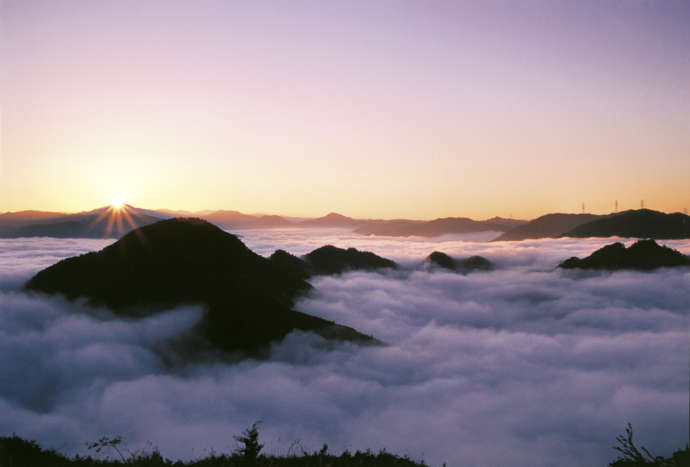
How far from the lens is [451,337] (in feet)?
487

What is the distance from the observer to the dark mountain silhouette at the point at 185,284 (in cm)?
8012

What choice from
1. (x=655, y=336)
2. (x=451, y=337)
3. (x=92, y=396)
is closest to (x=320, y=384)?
(x=92, y=396)

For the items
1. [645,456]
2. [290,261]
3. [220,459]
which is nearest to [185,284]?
[220,459]

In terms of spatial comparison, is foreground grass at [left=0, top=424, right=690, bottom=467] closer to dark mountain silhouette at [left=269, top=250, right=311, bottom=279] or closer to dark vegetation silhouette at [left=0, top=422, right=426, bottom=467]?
dark vegetation silhouette at [left=0, top=422, right=426, bottom=467]

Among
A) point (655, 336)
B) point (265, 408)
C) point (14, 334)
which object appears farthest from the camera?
point (655, 336)

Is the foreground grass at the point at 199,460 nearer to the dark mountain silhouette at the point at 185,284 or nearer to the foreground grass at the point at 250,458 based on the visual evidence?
the foreground grass at the point at 250,458

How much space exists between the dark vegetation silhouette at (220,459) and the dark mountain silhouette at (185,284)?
60.5 m

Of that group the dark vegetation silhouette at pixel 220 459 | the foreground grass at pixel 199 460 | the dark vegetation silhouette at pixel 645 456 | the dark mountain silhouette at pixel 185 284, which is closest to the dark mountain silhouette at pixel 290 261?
the dark mountain silhouette at pixel 185 284

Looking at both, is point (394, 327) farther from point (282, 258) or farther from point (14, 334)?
point (14, 334)

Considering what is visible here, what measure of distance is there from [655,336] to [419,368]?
334 feet

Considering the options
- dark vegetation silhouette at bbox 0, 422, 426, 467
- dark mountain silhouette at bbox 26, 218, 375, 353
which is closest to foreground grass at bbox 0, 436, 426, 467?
dark vegetation silhouette at bbox 0, 422, 426, 467

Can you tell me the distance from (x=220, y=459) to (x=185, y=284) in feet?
247

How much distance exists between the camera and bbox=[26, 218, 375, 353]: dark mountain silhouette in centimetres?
8012

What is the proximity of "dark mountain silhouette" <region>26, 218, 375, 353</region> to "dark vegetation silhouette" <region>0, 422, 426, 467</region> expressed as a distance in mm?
60456
